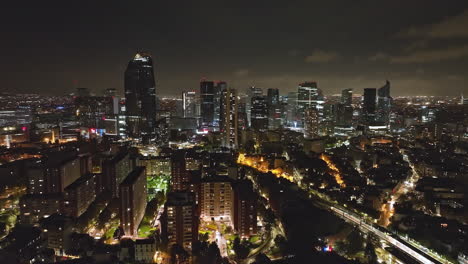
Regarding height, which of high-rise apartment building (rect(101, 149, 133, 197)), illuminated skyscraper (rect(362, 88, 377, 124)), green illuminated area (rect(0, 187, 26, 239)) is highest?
illuminated skyscraper (rect(362, 88, 377, 124))

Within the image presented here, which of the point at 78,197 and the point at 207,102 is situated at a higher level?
the point at 207,102

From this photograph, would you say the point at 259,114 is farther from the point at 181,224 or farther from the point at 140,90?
the point at 181,224

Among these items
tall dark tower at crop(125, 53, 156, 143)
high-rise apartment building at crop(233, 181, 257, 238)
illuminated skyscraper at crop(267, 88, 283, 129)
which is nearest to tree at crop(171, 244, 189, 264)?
high-rise apartment building at crop(233, 181, 257, 238)

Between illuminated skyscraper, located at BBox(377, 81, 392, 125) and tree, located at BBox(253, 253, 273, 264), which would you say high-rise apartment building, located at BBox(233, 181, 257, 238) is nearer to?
tree, located at BBox(253, 253, 273, 264)

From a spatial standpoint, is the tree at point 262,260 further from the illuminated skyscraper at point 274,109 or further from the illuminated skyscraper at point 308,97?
the illuminated skyscraper at point 274,109

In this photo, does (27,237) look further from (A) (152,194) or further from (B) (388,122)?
(B) (388,122)

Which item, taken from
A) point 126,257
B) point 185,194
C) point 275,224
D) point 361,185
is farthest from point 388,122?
point 126,257

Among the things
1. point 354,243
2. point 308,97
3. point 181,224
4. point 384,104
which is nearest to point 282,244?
point 354,243

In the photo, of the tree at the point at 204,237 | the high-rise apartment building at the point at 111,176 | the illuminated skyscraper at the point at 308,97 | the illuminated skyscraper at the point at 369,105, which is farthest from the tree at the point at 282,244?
the illuminated skyscraper at the point at 369,105
